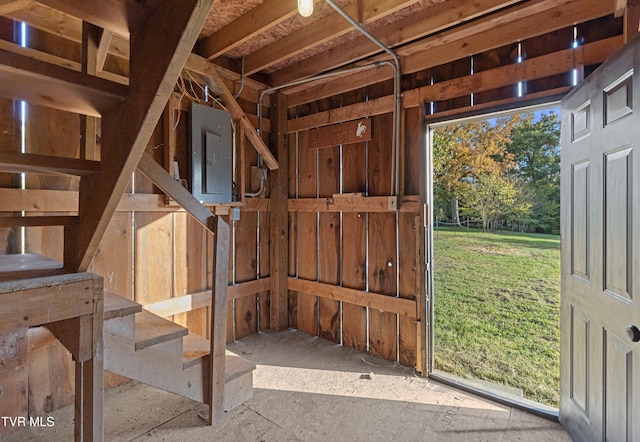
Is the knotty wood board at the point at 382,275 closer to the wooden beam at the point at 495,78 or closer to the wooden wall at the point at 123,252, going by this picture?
the wooden beam at the point at 495,78

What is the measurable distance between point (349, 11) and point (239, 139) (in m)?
1.47

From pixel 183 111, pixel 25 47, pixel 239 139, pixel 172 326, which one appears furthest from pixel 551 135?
pixel 25 47

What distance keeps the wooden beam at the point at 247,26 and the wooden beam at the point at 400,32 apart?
72cm

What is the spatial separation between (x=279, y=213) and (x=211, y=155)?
971 millimetres

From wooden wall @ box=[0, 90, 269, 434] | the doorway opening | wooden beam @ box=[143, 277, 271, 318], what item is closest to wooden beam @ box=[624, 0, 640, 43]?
the doorway opening

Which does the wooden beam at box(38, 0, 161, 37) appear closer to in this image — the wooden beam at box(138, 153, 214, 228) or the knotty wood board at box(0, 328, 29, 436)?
the wooden beam at box(138, 153, 214, 228)

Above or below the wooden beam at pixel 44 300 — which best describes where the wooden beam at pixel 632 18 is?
above

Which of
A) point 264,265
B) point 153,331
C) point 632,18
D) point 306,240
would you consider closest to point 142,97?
point 153,331

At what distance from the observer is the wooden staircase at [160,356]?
1.56m

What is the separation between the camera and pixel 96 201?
3.65ft

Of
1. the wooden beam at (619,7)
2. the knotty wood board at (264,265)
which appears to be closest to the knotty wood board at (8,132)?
the knotty wood board at (264,265)

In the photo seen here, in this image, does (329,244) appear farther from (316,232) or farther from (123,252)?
(123,252)

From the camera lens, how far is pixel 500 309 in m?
3.88

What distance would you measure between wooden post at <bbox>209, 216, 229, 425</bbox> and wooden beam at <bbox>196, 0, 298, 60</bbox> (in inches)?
57.0
